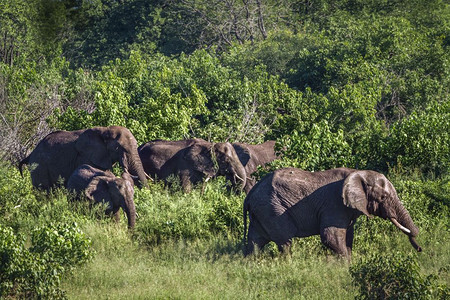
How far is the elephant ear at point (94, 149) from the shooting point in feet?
52.8

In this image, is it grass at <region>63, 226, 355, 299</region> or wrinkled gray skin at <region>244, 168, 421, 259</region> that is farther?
wrinkled gray skin at <region>244, 168, 421, 259</region>

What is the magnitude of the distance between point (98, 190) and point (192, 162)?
122 inches

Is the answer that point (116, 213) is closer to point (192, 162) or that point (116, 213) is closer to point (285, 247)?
point (192, 162)

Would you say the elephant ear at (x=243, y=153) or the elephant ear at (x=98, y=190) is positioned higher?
the elephant ear at (x=98, y=190)

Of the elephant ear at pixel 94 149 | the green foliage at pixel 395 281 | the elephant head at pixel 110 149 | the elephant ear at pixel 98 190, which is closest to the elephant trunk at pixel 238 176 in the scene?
the elephant head at pixel 110 149

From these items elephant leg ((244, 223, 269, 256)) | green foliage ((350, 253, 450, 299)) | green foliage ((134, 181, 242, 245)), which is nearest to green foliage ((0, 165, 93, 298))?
green foliage ((134, 181, 242, 245))

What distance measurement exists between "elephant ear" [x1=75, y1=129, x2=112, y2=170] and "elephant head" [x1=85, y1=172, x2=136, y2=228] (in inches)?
74.3

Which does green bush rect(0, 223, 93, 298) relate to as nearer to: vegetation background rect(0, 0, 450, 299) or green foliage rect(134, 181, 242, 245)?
vegetation background rect(0, 0, 450, 299)

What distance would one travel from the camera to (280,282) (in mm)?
10719

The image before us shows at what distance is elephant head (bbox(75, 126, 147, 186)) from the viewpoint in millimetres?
15805

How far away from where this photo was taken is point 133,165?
1580 cm

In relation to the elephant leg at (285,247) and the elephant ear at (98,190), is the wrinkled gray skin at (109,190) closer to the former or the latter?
the elephant ear at (98,190)

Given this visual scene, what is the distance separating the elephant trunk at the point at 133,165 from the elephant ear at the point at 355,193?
5.36 m

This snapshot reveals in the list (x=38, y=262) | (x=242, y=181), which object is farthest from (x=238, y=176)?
(x=38, y=262)
